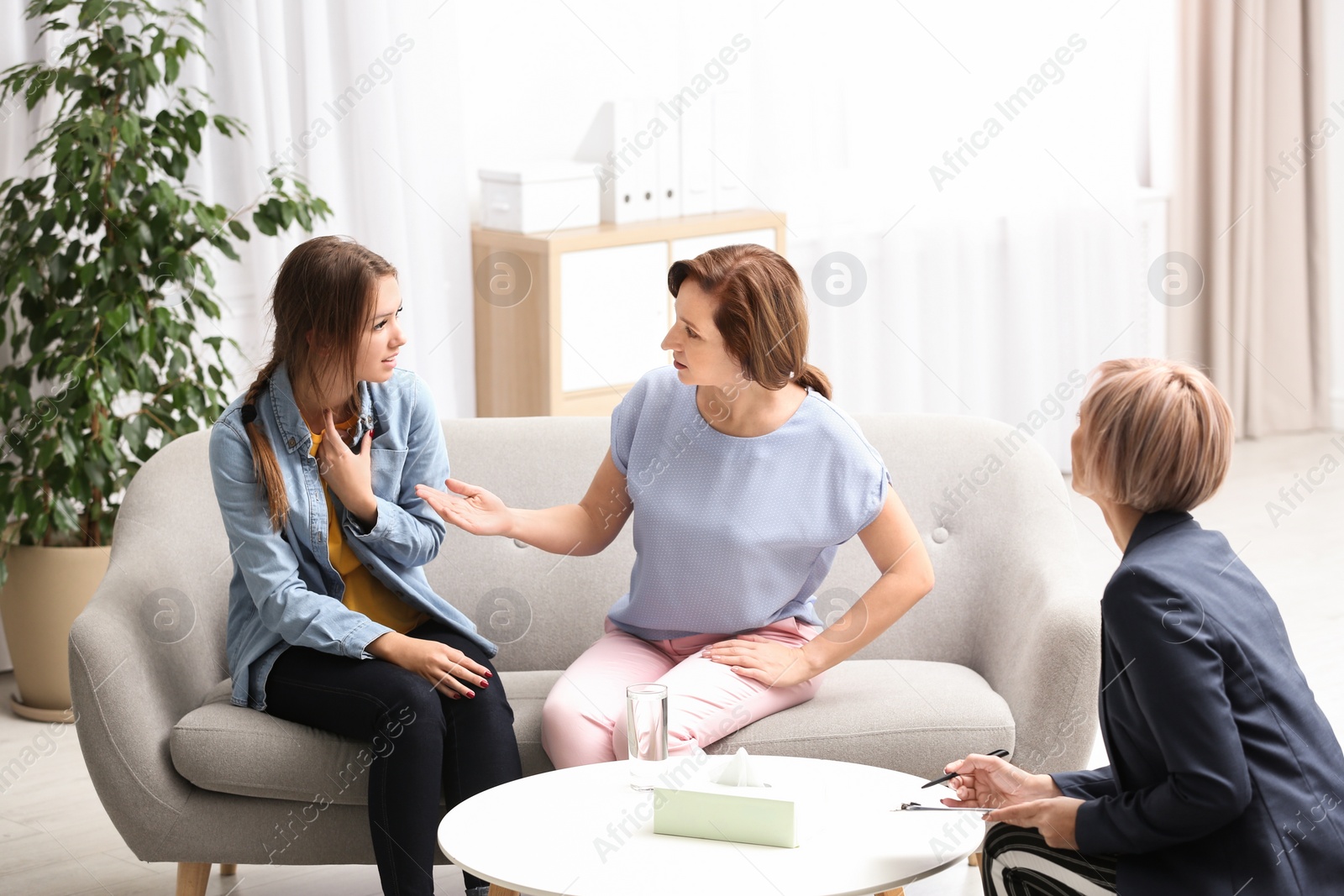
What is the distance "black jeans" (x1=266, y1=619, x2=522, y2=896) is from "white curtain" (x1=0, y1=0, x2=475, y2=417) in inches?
68.9

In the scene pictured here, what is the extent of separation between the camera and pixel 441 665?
2.04m

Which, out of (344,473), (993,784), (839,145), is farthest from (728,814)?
(839,145)

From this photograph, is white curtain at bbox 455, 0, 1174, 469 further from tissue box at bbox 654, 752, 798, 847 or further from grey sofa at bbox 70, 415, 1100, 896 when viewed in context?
tissue box at bbox 654, 752, 798, 847

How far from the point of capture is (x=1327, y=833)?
1.35m

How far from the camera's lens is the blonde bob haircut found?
138 centimetres

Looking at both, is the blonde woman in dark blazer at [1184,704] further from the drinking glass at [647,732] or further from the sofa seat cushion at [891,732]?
the sofa seat cushion at [891,732]

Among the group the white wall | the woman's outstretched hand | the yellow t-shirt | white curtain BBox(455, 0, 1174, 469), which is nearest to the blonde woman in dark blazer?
the woman's outstretched hand

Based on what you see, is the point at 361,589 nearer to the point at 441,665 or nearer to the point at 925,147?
the point at 441,665

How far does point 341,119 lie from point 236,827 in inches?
92.8

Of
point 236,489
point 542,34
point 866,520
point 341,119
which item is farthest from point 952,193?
point 236,489

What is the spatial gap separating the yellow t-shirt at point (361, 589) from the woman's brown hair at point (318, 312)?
8 centimetres

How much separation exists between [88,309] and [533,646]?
1.32 meters

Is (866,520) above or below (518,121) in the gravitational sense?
below

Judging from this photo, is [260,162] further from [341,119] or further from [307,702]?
[307,702]
